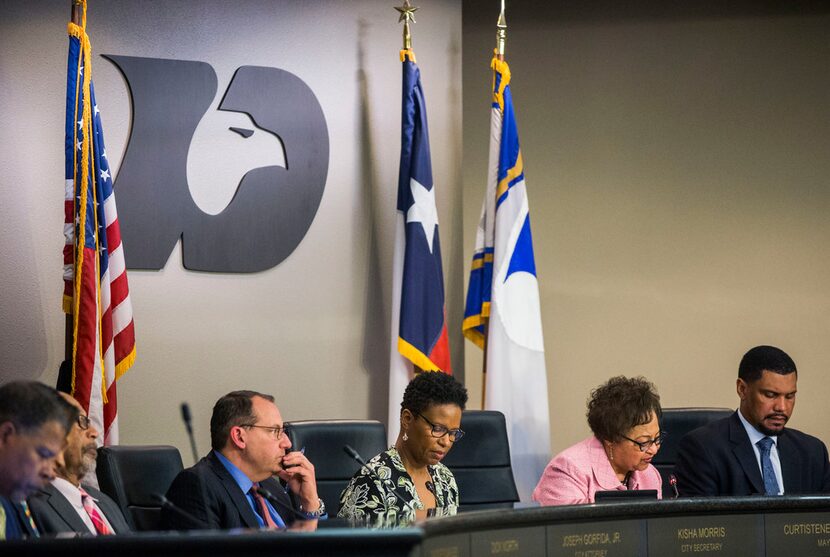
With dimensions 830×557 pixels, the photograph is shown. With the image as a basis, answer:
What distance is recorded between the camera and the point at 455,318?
558 cm

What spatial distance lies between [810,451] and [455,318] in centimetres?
188

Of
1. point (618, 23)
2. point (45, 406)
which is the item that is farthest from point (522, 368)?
point (45, 406)

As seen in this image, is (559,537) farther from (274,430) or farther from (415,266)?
(415,266)

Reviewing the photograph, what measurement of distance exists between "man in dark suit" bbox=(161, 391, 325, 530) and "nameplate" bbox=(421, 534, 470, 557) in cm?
64

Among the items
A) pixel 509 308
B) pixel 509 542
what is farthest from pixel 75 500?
pixel 509 308

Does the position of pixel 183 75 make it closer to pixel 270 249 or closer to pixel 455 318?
pixel 270 249

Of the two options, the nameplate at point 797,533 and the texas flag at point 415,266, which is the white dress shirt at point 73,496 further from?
the texas flag at point 415,266

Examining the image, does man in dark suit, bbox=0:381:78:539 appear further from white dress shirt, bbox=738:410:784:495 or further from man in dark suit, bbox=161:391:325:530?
white dress shirt, bbox=738:410:784:495

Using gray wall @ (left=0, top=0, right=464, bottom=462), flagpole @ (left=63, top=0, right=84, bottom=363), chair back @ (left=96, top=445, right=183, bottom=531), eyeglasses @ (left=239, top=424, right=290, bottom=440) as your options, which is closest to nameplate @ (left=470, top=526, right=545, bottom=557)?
eyeglasses @ (left=239, top=424, right=290, bottom=440)

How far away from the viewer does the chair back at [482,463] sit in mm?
4312

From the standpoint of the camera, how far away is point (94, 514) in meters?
2.98

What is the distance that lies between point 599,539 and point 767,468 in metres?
1.32

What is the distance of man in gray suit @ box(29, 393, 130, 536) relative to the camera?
2701 mm

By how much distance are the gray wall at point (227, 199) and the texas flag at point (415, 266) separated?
0.75 ft
